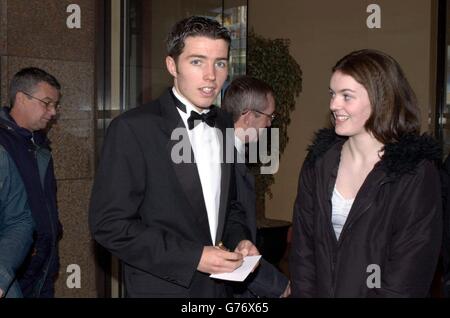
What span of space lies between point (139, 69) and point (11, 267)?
7.13 feet

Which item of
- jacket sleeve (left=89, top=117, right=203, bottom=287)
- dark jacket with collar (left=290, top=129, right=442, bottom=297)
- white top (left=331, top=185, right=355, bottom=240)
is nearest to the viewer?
jacket sleeve (left=89, top=117, right=203, bottom=287)

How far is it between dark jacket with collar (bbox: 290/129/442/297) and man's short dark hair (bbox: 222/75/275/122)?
3.64 ft

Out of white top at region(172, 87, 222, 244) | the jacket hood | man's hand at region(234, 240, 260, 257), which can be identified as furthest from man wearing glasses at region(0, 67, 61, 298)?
the jacket hood

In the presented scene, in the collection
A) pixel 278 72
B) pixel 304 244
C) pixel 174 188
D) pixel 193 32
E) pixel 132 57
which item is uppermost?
pixel 278 72

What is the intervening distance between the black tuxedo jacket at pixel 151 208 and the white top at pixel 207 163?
5 cm

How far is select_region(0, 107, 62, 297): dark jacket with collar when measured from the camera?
2.74m

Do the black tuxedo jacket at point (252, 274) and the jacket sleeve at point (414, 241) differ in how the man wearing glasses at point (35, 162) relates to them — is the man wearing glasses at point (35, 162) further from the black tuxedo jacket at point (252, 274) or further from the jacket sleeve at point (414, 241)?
the jacket sleeve at point (414, 241)

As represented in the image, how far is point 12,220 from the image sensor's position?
221 cm

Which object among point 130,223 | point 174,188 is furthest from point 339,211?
point 130,223

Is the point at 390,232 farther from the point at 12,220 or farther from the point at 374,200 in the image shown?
the point at 12,220

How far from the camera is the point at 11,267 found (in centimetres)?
204

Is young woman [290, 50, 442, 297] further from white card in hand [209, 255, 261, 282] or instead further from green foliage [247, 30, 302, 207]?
green foliage [247, 30, 302, 207]

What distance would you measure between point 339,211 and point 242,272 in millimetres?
450

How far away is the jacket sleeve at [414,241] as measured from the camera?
1786mm
